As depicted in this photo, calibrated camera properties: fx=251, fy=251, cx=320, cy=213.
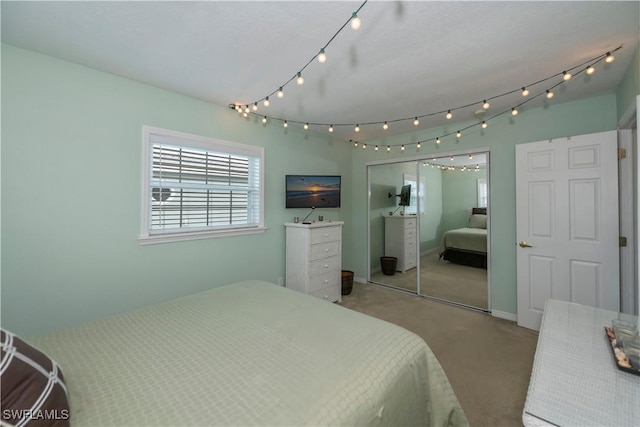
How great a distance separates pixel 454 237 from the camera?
13.0 ft

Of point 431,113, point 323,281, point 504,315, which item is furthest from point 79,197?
point 504,315

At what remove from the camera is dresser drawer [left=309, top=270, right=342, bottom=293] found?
10.7 feet

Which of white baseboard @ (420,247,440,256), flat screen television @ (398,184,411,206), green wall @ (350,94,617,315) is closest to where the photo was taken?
green wall @ (350,94,617,315)

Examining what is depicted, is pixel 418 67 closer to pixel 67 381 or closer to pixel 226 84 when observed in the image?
pixel 226 84

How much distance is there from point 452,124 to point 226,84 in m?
2.93

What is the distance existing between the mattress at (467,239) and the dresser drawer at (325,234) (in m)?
1.84

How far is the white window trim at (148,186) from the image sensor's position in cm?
236

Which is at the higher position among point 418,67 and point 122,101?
point 418,67

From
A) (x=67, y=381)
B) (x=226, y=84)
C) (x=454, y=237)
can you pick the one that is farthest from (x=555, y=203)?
(x=67, y=381)

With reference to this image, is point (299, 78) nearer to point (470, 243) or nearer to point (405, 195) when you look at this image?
point (405, 195)

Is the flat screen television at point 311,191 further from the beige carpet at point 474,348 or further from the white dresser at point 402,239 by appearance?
the beige carpet at point 474,348

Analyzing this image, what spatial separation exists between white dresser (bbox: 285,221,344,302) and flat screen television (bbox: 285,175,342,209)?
339 mm

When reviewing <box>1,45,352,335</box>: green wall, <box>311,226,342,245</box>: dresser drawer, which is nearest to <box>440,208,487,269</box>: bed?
<box>311,226,342,245</box>: dresser drawer

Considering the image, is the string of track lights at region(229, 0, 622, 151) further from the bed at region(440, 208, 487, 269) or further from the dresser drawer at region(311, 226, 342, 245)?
the dresser drawer at region(311, 226, 342, 245)
